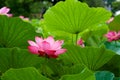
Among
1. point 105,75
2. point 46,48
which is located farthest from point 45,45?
point 105,75

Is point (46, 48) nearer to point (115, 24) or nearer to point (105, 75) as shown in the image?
point (105, 75)

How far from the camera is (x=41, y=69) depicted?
811mm

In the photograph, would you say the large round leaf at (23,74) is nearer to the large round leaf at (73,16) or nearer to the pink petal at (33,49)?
the pink petal at (33,49)

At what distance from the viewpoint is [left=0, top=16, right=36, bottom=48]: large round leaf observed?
0.81 m

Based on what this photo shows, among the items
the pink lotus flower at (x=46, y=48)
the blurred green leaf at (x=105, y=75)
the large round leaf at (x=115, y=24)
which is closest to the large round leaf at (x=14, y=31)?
the pink lotus flower at (x=46, y=48)

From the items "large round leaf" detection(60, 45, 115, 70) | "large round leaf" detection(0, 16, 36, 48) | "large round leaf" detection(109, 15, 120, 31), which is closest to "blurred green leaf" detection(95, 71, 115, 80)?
"large round leaf" detection(60, 45, 115, 70)

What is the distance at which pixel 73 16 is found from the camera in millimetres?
901

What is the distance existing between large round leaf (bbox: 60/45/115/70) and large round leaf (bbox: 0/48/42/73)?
0.25 feet

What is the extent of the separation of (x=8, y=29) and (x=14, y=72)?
222mm

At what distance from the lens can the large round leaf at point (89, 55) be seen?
0.76 m

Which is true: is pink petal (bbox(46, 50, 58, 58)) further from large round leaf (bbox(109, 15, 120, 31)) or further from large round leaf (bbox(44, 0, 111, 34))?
large round leaf (bbox(109, 15, 120, 31))

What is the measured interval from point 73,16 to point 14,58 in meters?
0.22

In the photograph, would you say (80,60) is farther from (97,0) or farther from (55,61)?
(97,0)

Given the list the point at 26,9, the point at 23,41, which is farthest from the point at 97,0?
the point at 23,41
